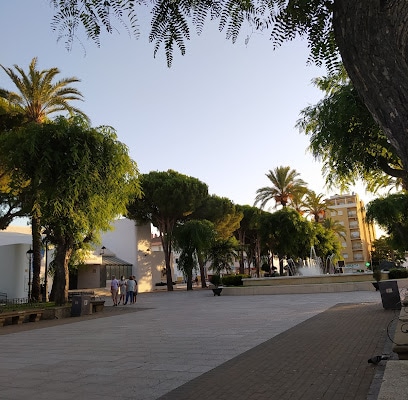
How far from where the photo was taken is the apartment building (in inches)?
3818

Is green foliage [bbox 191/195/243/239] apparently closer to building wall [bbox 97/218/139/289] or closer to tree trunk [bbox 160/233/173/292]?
tree trunk [bbox 160/233/173/292]

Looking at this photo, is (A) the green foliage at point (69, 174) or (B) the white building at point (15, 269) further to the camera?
(B) the white building at point (15, 269)

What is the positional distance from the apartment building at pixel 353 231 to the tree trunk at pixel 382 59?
97.9 metres

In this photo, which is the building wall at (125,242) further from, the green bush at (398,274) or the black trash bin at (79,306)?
the green bush at (398,274)

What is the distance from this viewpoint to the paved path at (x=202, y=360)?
16.9 ft

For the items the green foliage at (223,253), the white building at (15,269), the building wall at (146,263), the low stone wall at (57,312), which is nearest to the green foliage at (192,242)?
the green foliage at (223,253)

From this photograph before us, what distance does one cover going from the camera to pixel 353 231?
9888cm

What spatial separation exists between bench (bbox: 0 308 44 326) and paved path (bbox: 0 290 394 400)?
3240 mm

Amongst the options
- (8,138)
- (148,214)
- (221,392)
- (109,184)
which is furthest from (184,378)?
(148,214)

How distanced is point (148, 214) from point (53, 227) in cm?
2301

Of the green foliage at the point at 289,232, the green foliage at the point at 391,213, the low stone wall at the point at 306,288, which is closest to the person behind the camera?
the low stone wall at the point at 306,288

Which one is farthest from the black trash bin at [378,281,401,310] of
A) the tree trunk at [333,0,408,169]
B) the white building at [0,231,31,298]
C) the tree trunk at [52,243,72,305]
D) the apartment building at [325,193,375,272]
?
the apartment building at [325,193,375,272]

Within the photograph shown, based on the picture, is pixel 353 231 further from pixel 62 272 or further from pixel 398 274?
pixel 62 272

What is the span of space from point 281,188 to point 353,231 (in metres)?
59.8
